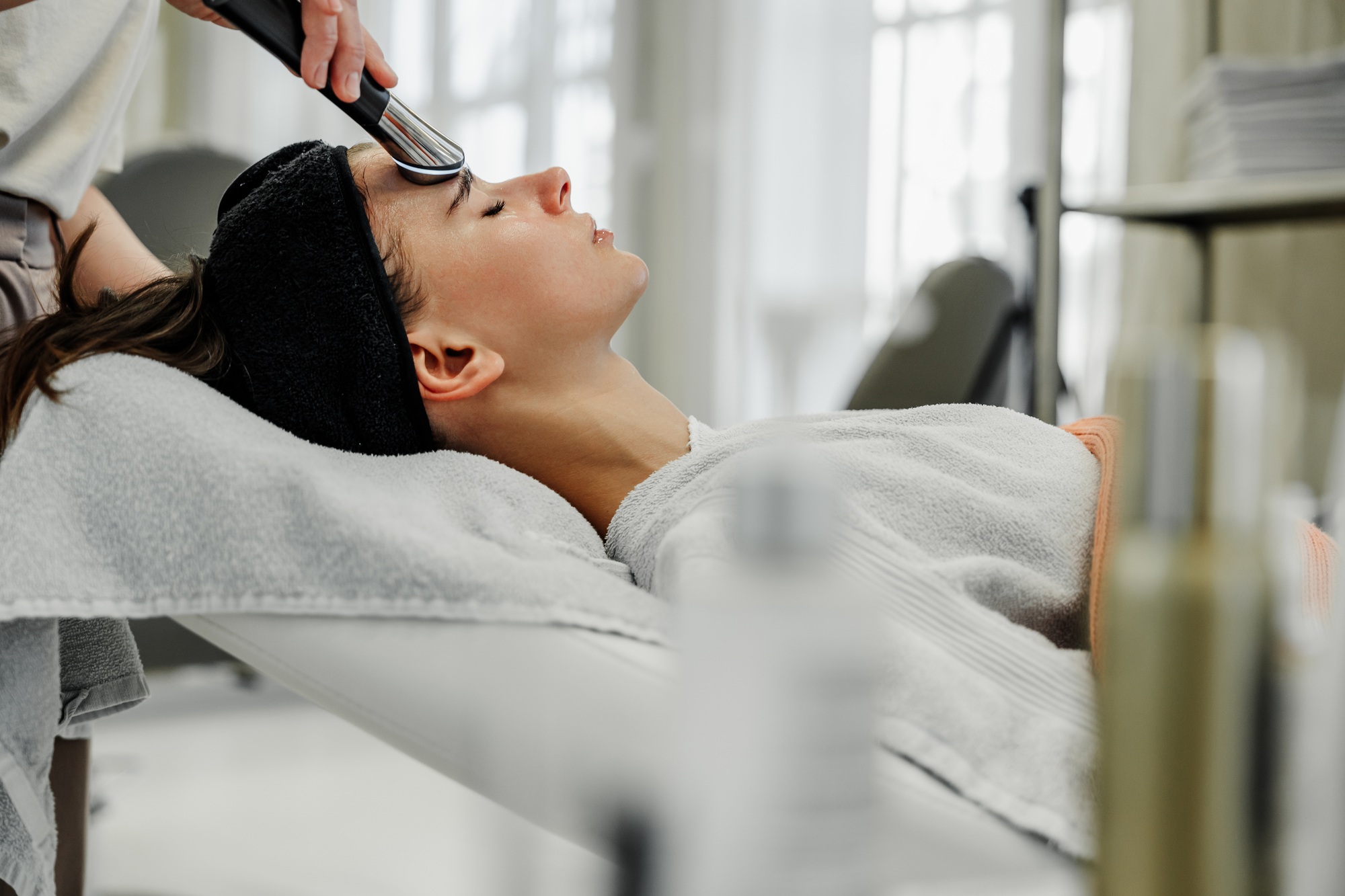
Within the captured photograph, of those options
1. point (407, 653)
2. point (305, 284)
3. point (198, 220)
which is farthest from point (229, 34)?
point (407, 653)

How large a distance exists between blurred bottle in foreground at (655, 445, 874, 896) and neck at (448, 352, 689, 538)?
2.37 feet

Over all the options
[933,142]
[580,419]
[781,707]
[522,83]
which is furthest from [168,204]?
[522,83]

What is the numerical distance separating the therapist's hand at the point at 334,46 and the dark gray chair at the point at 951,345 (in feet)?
3.14

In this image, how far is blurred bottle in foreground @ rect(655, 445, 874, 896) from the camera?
31 centimetres

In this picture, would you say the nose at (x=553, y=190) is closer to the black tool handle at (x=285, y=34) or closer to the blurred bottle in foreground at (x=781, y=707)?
the black tool handle at (x=285, y=34)

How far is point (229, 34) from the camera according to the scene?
4.18 metres

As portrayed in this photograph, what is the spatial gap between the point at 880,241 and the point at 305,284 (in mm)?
2264

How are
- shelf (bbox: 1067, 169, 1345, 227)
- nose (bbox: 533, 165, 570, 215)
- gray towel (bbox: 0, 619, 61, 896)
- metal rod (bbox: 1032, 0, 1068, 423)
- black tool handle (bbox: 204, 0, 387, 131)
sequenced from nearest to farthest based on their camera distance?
gray towel (bbox: 0, 619, 61, 896) < black tool handle (bbox: 204, 0, 387, 131) < nose (bbox: 533, 165, 570, 215) < shelf (bbox: 1067, 169, 1345, 227) < metal rod (bbox: 1032, 0, 1068, 423)

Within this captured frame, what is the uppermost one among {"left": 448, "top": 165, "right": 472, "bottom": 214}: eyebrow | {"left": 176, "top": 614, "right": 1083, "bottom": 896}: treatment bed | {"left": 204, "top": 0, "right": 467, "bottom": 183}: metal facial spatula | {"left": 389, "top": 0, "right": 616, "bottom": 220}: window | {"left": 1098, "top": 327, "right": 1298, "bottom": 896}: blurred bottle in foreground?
{"left": 389, "top": 0, "right": 616, "bottom": 220}: window

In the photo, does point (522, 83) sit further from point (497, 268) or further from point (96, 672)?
point (96, 672)

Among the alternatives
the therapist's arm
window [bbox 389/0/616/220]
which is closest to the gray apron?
the therapist's arm

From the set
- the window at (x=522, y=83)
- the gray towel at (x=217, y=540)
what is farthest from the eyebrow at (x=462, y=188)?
the window at (x=522, y=83)

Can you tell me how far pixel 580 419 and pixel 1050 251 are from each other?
99 centimetres

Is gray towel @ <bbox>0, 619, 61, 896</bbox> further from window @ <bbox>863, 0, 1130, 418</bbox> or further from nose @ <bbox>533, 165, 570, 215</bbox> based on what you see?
window @ <bbox>863, 0, 1130, 418</bbox>
